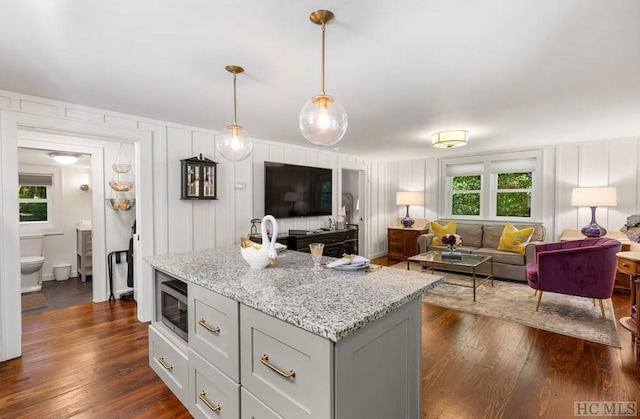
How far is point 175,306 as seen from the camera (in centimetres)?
203

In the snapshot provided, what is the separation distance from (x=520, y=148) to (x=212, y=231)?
5.37 m

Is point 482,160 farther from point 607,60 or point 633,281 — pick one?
point 607,60

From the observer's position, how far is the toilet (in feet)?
13.4

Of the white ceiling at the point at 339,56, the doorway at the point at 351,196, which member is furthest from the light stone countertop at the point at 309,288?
the doorway at the point at 351,196

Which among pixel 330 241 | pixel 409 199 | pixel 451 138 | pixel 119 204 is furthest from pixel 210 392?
pixel 409 199

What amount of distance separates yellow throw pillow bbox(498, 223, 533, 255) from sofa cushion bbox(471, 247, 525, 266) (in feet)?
0.30

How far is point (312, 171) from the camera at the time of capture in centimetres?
510

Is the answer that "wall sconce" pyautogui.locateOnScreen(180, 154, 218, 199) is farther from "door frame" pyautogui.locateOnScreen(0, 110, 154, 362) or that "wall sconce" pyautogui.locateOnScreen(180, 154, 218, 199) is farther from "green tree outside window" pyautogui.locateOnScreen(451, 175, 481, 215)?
"green tree outside window" pyautogui.locateOnScreen(451, 175, 481, 215)

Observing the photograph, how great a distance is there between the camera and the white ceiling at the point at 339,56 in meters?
1.49

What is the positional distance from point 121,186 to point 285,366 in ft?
12.3

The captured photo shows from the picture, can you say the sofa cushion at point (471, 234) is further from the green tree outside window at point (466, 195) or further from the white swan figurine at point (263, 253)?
the white swan figurine at point (263, 253)

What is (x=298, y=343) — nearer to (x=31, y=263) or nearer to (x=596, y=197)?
(x=31, y=263)

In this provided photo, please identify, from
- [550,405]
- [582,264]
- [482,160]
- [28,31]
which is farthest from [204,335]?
[482,160]

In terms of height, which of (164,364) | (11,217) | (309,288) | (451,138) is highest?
(451,138)
